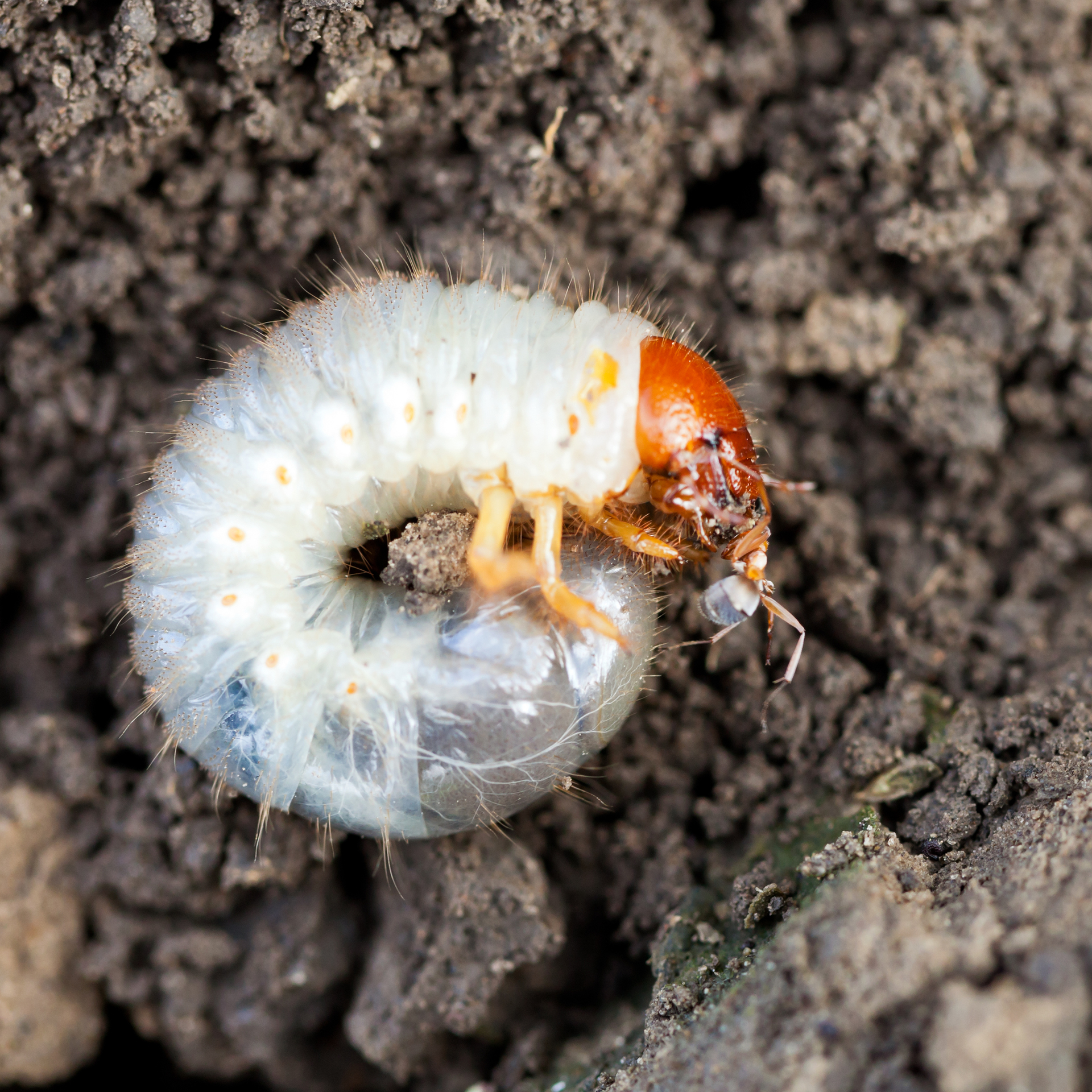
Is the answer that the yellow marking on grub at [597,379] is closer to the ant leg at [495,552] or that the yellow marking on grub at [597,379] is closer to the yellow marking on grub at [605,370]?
the yellow marking on grub at [605,370]

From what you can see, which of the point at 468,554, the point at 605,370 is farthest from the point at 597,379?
the point at 468,554

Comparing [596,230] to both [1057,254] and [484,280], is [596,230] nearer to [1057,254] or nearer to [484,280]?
[484,280]

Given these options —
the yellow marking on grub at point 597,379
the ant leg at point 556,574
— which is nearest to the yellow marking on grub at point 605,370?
the yellow marking on grub at point 597,379

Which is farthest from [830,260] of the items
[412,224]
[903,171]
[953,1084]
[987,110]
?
[953,1084]

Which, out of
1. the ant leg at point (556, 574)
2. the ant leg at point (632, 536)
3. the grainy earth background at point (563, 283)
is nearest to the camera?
the ant leg at point (556, 574)

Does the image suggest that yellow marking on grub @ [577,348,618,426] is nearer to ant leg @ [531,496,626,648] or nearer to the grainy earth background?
ant leg @ [531,496,626,648]

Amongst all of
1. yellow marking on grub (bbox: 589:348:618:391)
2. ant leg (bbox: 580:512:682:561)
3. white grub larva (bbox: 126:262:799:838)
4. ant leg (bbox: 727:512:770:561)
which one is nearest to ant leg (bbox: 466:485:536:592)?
white grub larva (bbox: 126:262:799:838)

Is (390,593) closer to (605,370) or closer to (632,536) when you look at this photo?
(632,536)
